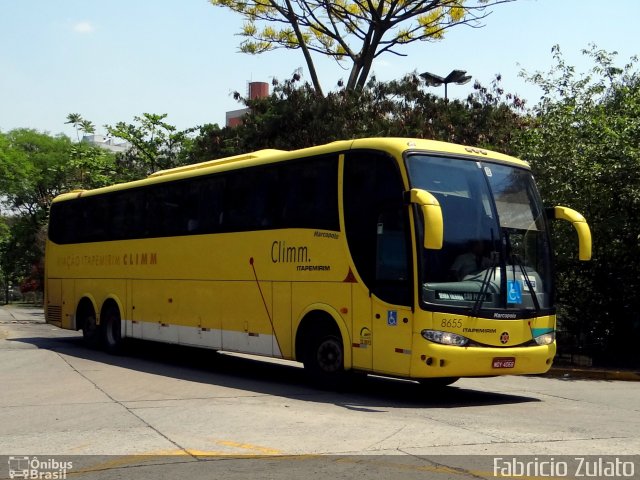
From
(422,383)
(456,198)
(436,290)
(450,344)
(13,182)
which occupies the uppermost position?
(13,182)

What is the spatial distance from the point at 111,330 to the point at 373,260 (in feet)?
31.5

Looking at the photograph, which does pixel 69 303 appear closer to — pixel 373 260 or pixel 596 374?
pixel 373 260

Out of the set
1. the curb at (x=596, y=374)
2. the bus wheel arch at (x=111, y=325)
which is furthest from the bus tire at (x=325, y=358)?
the bus wheel arch at (x=111, y=325)

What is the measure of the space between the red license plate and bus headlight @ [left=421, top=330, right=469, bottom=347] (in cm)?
57

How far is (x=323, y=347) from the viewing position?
12.8 m

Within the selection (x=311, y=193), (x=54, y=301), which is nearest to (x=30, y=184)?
(x=54, y=301)

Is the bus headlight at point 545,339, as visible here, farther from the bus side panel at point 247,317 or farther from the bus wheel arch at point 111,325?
the bus wheel arch at point 111,325

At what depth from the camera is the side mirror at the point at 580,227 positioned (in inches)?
476

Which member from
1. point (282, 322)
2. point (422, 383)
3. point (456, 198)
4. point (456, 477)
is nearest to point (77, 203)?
point (282, 322)

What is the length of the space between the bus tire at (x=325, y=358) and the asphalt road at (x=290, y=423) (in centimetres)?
24

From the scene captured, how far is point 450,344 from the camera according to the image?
11.0 metres

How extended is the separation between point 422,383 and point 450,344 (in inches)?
130

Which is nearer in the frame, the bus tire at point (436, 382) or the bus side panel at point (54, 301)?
the bus tire at point (436, 382)

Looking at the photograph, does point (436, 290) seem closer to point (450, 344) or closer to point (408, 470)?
point (450, 344)
